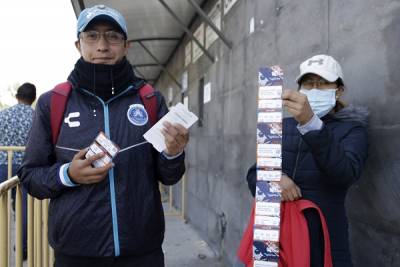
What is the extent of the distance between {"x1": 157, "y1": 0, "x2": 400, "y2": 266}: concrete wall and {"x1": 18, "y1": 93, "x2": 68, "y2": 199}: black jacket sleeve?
4.57 feet

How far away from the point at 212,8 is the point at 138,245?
409 centimetres

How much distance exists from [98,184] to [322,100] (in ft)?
3.47

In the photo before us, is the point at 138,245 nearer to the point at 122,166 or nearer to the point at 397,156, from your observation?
the point at 122,166

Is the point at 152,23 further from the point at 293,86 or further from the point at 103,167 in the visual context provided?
the point at 103,167

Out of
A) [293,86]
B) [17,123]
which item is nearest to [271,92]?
[293,86]

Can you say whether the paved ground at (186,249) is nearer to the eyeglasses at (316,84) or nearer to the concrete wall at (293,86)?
the concrete wall at (293,86)

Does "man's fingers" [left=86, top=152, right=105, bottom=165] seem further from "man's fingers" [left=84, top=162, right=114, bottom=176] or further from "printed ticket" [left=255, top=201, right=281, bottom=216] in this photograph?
"printed ticket" [left=255, top=201, right=281, bottom=216]

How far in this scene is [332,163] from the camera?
163 centimetres

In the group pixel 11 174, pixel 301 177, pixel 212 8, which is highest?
pixel 212 8

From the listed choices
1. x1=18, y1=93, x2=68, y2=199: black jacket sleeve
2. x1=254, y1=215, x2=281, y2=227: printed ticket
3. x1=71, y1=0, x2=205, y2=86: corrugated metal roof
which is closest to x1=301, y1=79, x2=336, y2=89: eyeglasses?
x1=254, y1=215, x2=281, y2=227: printed ticket

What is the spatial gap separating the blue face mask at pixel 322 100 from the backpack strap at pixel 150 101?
718 millimetres

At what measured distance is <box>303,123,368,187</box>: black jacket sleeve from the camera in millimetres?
1618

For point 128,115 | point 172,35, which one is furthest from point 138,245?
point 172,35

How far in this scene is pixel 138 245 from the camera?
1.67 metres
